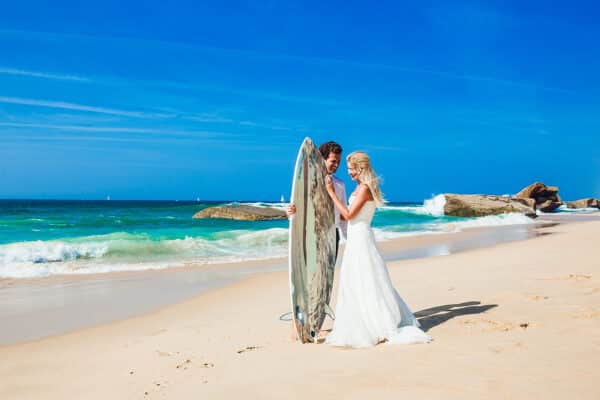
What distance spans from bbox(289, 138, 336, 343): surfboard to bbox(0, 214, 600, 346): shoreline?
315cm

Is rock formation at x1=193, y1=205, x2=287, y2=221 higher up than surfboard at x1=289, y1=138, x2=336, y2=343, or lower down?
higher up

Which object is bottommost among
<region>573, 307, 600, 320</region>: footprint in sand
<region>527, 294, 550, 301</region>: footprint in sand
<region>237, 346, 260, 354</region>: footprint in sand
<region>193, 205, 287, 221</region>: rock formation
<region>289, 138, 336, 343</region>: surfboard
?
<region>237, 346, 260, 354</region>: footprint in sand

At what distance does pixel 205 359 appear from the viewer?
14.6 feet

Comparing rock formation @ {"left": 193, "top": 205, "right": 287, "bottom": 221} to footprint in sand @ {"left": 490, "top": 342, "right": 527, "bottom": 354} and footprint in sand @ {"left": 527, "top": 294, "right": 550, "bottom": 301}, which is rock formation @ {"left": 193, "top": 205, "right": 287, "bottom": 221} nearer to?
footprint in sand @ {"left": 527, "top": 294, "right": 550, "bottom": 301}

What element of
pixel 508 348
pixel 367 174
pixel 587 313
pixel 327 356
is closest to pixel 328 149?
pixel 367 174

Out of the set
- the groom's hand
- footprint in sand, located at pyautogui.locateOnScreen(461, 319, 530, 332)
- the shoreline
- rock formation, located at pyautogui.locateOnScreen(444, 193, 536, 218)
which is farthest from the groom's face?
rock formation, located at pyautogui.locateOnScreen(444, 193, 536, 218)

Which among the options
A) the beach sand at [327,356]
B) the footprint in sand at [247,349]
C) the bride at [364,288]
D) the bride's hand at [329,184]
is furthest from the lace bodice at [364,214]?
the footprint in sand at [247,349]

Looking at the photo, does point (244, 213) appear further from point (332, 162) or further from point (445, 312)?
point (332, 162)

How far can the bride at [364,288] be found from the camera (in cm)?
458

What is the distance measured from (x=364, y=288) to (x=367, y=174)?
43.9 inches

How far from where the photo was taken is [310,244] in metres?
5.24

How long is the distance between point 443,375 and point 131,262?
1136 centimetres

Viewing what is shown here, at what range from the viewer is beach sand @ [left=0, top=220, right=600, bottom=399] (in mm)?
3445

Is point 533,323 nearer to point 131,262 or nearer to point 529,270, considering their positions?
point 529,270
